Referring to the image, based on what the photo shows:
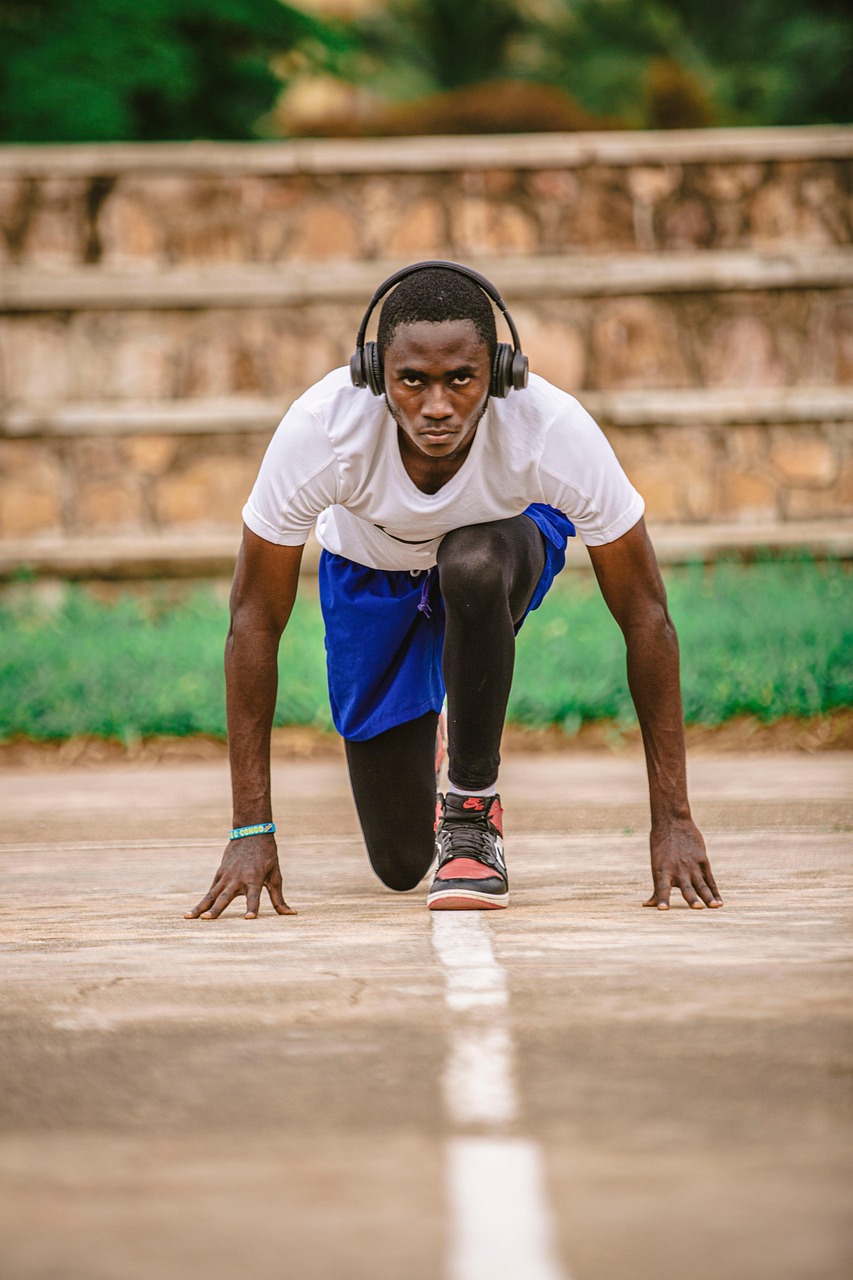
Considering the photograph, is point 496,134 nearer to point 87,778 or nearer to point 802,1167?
point 87,778

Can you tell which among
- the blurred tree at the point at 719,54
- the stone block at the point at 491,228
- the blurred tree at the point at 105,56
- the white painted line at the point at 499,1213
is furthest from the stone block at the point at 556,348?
the blurred tree at the point at 719,54

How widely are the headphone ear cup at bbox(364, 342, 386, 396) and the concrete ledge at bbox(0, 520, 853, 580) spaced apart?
500cm

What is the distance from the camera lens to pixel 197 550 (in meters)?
8.14

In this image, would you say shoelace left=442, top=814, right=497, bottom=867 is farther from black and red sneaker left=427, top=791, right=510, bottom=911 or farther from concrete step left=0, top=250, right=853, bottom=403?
concrete step left=0, top=250, right=853, bottom=403

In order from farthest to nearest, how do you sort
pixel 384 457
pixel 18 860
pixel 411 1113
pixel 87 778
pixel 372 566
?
pixel 87 778 < pixel 18 860 < pixel 372 566 < pixel 384 457 < pixel 411 1113

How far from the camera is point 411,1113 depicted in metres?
1.73

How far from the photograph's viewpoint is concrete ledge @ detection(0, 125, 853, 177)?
8.20 m

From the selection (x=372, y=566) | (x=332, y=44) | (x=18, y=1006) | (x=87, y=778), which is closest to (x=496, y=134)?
(x=332, y=44)

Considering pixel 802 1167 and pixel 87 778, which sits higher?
pixel 802 1167

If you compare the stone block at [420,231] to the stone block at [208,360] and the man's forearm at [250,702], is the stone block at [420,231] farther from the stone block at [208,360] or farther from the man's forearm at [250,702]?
the man's forearm at [250,702]

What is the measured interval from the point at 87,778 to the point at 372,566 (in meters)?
2.50

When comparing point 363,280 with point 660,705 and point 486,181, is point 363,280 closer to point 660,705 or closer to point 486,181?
point 486,181

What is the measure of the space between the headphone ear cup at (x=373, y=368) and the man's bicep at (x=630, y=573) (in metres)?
0.50

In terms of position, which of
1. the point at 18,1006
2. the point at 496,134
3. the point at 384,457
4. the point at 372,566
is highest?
the point at 496,134
